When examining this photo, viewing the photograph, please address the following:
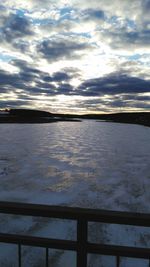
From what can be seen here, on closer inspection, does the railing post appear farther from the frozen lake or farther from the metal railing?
the frozen lake

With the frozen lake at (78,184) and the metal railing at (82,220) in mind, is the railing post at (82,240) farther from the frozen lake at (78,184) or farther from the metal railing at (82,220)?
the frozen lake at (78,184)

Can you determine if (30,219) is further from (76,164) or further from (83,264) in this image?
(76,164)

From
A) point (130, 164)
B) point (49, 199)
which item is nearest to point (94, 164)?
point (130, 164)

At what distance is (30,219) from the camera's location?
7156 millimetres

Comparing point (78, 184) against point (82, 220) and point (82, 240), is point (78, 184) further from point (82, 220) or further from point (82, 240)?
point (82, 220)

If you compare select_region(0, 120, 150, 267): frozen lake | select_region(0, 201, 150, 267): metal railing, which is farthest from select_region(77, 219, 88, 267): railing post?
select_region(0, 120, 150, 267): frozen lake

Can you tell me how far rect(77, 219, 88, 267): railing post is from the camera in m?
2.35

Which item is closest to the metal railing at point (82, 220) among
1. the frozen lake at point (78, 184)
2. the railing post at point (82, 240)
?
the railing post at point (82, 240)

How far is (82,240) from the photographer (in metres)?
2.42

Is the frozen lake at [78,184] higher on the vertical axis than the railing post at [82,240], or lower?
lower

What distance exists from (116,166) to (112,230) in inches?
341

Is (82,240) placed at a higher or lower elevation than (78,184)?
higher

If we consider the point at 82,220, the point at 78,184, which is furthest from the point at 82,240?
the point at 78,184

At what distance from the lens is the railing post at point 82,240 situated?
2.35 metres
